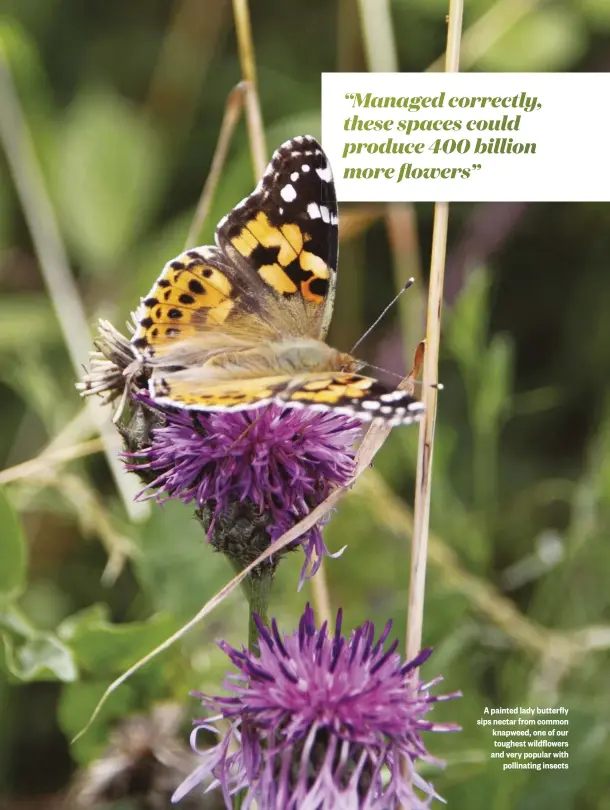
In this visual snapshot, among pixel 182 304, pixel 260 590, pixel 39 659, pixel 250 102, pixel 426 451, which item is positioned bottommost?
pixel 39 659

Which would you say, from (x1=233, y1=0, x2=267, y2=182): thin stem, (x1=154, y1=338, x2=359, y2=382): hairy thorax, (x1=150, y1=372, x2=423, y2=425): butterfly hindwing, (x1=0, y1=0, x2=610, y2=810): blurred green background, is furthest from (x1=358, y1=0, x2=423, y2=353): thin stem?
(x1=150, y1=372, x2=423, y2=425): butterfly hindwing

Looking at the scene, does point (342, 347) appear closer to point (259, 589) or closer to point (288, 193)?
point (288, 193)

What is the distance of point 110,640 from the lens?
1098 mm

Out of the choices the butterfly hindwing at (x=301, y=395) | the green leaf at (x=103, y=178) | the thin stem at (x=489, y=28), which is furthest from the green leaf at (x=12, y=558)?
the thin stem at (x=489, y=28)

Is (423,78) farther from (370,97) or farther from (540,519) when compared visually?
(540,519)

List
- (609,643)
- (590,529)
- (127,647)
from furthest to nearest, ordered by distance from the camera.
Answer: (590,529), (609,643), (127,647)

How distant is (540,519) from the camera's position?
1550 millimetres

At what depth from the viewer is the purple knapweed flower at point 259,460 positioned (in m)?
0.83

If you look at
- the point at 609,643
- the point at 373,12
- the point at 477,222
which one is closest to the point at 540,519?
the point at 609,643

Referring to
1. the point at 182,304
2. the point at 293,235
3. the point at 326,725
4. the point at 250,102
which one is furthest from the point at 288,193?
the point at 326,725

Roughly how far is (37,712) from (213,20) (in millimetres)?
1092

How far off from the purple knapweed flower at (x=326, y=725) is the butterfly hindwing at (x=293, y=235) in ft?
1.11

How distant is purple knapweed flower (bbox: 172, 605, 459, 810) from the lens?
75 cm

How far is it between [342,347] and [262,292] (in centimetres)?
48
